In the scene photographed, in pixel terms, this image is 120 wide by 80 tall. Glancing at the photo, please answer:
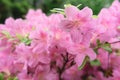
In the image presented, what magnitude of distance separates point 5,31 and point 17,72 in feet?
0.46

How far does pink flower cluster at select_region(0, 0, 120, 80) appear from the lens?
1176mm

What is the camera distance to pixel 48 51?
122 centimetres

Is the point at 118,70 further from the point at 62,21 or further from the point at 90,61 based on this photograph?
the point at 62,21

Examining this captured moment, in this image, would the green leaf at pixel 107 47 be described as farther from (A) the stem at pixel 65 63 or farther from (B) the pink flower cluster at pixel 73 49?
(A) the stem at pixel 65 63

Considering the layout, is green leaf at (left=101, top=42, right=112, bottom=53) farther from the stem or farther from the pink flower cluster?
the stem

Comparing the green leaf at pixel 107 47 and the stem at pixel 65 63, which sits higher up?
the green leaf at pixel 107 47

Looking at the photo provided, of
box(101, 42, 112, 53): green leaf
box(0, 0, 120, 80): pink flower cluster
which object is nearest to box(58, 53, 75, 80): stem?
box(0, 0, 120, 80): pink flower cluster

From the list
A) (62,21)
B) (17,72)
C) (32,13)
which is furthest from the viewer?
(32,13)

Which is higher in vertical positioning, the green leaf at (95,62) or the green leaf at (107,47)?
the green leaf at (107,47)

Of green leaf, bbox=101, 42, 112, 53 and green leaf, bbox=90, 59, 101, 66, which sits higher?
green leaf, bbox=101, 42, 112, 53

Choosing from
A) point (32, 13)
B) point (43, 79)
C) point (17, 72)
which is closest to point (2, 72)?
point (17, 72)

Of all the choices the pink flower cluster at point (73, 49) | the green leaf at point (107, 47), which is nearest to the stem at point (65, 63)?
the pink flower cluster at point (73, 49)

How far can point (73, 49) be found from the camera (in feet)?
3.87

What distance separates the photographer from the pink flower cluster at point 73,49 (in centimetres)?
118
